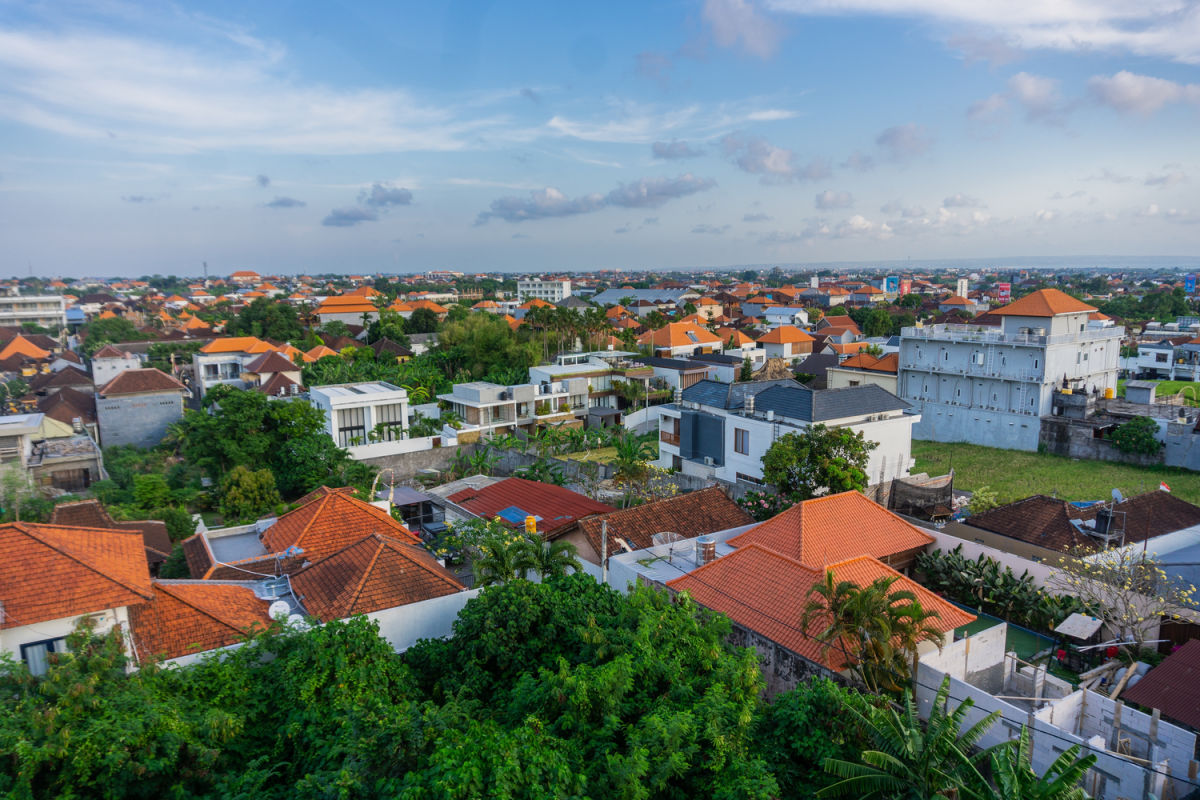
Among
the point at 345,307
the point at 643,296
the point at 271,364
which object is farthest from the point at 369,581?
the point at 643,296

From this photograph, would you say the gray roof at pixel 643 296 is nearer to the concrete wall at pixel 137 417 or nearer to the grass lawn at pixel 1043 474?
the concrete wall at pixel 137 417

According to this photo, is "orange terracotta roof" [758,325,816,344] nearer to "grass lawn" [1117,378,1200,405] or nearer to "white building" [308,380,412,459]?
"grass lawn" [1117,378,1200,405]

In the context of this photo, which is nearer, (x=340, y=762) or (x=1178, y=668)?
(x=340, y=762)

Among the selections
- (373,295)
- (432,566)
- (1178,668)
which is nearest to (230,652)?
(432,566)

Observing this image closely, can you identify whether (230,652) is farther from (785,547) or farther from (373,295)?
(373,295)

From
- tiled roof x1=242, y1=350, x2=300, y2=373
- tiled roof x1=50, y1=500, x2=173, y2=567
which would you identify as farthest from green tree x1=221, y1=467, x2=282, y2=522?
tiled roof x1=242, y1=350, x2=300, y2=373

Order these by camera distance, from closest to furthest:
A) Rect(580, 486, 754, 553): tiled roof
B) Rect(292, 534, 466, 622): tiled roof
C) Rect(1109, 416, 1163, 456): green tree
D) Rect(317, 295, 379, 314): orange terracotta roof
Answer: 1. Rect(292, 534, 466, 622): tiled roof
2. Rect(580, 486, 754, 553): tiled roof
3. Rect(1109, 416, 1163, 456): green tree
4. Rect(317, 295, 379, 314): orange terracotta roof
